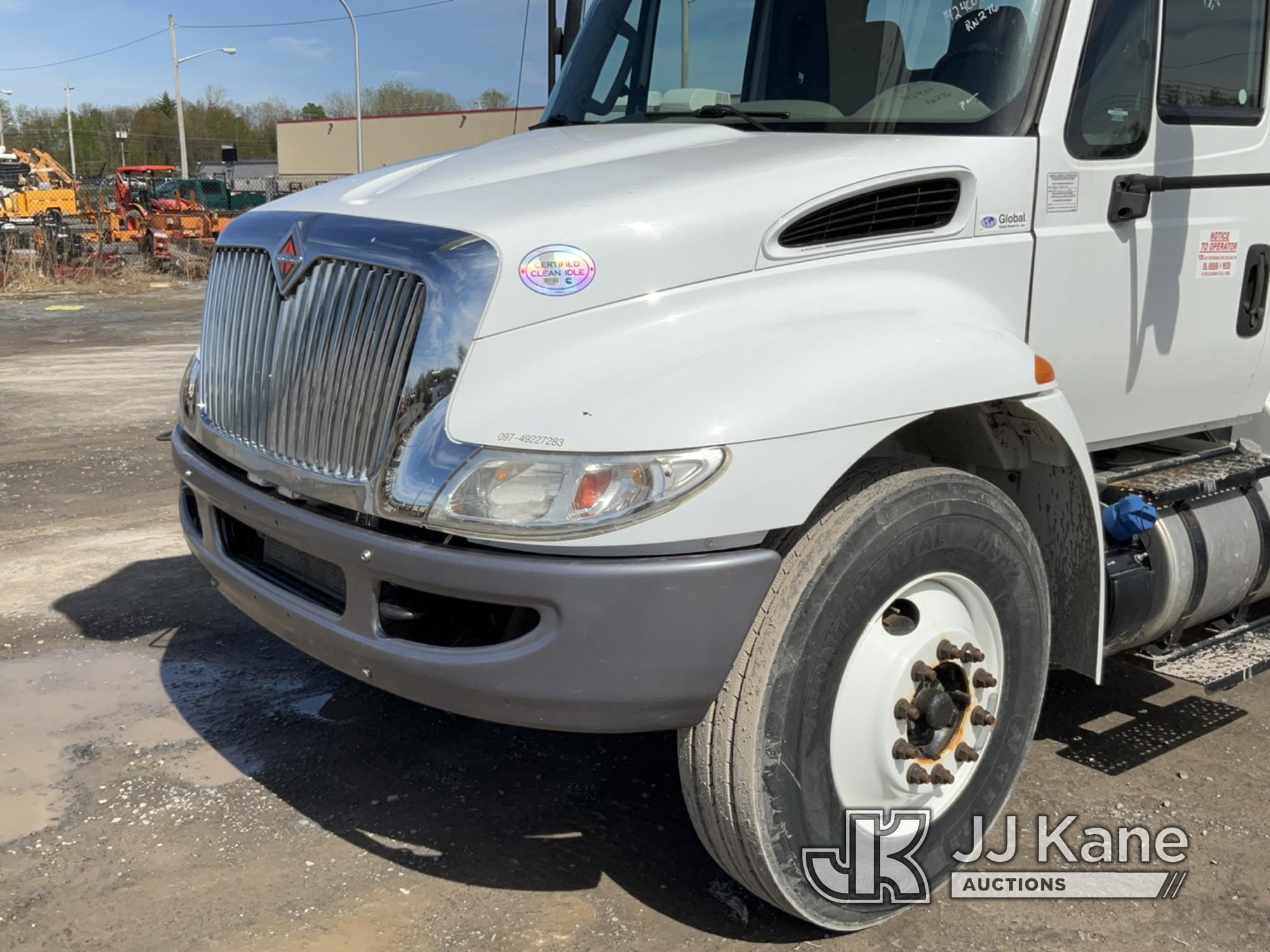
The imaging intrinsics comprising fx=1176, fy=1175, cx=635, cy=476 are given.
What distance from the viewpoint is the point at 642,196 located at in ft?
9.16

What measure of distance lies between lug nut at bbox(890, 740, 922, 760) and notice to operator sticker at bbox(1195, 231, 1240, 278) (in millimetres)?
1831

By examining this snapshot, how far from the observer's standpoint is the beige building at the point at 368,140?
189 ft

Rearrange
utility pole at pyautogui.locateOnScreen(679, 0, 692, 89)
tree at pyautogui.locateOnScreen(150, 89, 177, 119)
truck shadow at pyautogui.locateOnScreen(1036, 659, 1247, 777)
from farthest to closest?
tree at pyautogui.locateOnScreen(150, 89, 177, 119), truck shadow at pyautogui.locateOnScreen(1036, 659, 1247, 777), utility pole at pyautogui.locateOnScreen(679, 0, 692, 89)

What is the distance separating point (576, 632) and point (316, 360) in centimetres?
100

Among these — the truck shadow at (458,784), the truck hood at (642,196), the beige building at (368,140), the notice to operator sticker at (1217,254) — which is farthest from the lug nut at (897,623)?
the beige building at (368,140)

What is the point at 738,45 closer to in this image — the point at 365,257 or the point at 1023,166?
the point at 1023,166

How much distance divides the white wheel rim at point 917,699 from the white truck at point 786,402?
0.01 meters

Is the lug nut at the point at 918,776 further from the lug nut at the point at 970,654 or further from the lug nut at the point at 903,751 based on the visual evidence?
the lug nut at the point at 970,654

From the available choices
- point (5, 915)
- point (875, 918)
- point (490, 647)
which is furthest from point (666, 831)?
point (5, 915)

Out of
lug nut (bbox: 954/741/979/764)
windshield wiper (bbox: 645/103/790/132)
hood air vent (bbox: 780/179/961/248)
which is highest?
windshield wiper (bbox: 645/103/790/132)

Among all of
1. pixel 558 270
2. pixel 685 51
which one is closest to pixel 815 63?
pixel 685 51

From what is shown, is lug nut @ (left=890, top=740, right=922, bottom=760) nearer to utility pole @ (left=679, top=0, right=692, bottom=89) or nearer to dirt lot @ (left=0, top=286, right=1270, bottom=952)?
dirt lot @ (left=0, top=286, right=1270, bottom=952)

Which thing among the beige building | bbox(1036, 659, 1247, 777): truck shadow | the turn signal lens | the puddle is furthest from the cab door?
the beige building

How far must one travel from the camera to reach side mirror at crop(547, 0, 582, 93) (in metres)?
4.22
